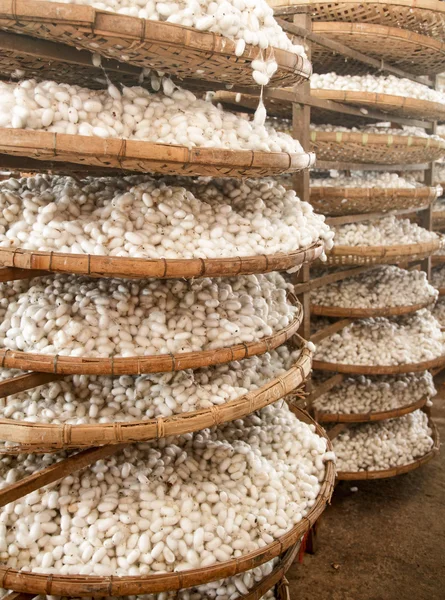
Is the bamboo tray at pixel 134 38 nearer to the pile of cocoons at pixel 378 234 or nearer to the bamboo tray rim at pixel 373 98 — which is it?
the bamboo tray rim at pixel 373 98

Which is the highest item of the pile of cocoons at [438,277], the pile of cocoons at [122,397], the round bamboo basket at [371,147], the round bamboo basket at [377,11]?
the round bamboo basket at [377,11]

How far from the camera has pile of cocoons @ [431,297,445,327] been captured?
6.61 metres

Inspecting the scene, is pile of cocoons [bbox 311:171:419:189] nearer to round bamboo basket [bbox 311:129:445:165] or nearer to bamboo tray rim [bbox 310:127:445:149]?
round bamboo basket [bbox 311:129:445:165]

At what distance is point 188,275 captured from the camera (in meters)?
2.17

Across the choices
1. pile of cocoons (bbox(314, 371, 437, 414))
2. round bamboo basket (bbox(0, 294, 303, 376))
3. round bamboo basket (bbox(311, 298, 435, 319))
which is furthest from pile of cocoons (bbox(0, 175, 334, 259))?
pile of cocoons (bbox(314, 371, 437, 414))

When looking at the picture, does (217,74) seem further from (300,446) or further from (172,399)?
(300,446)

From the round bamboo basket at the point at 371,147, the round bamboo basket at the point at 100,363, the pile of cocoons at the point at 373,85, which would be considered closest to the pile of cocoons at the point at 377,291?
the round bamboo basket at the point at 371,147

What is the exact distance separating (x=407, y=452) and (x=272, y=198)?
98.7 inches

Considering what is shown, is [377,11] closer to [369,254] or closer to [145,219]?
[369,254]

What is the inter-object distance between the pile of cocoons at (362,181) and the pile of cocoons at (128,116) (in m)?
2.05

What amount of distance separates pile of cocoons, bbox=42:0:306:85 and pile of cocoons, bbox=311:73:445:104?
179cm

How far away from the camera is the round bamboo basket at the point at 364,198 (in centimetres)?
397

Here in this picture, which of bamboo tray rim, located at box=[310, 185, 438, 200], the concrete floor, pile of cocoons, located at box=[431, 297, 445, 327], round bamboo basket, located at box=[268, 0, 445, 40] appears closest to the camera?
the concrete floor

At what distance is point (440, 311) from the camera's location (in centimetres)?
675
